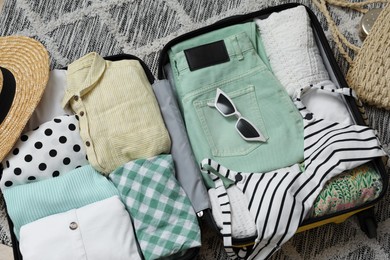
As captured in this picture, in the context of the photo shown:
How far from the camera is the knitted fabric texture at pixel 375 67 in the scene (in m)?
1.31

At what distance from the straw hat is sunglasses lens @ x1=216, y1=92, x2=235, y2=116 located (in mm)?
399

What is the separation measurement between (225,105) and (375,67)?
43 centimetres

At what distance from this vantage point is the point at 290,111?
1.20 meters

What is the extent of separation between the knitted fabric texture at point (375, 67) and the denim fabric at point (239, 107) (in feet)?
0.86

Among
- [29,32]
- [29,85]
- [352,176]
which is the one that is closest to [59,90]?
[29,85]

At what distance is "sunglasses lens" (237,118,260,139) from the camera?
46.0 inches

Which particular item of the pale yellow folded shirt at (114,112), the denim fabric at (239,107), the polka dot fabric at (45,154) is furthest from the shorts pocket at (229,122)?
the polka dot fabric at (45,154)

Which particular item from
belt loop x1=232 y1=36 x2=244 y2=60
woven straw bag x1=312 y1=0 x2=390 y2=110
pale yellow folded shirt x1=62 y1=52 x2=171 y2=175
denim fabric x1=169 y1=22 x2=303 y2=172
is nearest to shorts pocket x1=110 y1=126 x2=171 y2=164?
pale yellow folded shirt x1=62 y1=52 x2=171 y2=175

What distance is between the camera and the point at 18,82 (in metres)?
1.18

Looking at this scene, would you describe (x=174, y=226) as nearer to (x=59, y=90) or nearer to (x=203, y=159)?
(x=203, y=159)

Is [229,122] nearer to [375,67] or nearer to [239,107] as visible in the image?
[239,107]

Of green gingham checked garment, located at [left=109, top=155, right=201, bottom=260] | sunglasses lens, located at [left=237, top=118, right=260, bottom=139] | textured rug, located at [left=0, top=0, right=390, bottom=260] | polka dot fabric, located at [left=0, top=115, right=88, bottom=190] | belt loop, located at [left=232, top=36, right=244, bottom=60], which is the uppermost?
textured rug, located at [left=0, top=0, right=390, bottom=260]

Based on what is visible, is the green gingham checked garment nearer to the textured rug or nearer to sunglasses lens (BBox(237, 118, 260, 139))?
sunglasses lens (BBox(237, 118, 260, 139))

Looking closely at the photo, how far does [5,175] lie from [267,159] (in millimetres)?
573
